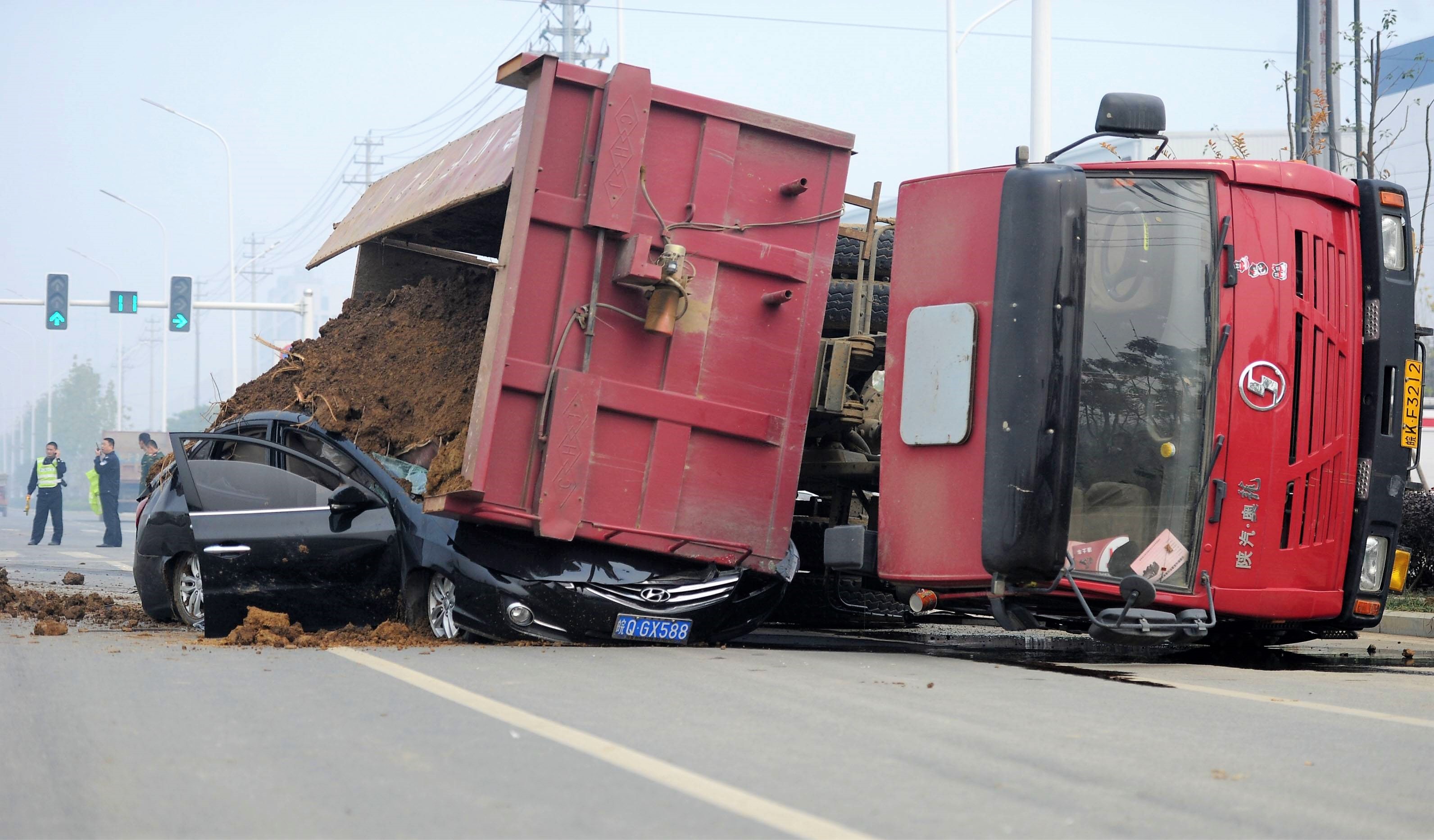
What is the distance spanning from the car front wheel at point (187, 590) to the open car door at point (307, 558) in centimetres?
104

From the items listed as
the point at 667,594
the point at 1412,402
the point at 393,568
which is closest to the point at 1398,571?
the point at 1412,402

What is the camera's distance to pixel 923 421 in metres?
7.51

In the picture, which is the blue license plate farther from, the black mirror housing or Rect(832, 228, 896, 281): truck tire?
the black mirror housing

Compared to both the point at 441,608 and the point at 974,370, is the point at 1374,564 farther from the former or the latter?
the point at 441,608

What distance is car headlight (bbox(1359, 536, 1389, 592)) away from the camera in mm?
7648

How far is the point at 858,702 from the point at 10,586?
25.8 ft

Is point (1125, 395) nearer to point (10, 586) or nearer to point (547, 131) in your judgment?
point (547, 131)

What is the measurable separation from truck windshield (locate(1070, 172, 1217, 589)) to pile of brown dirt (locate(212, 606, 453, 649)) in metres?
3.54

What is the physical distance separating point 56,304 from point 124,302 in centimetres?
186

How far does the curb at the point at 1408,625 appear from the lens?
10.7 m

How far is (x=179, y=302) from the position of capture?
33.4m

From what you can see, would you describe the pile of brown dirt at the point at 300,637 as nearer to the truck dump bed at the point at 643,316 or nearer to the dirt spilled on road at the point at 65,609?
the truck dump bed at the point at 643,316

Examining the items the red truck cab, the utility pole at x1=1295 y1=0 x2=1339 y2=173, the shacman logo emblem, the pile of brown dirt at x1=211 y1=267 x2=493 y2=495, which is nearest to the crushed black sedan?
the pile of brown dirt at x1=211 y1=267 x2=493 y2=495

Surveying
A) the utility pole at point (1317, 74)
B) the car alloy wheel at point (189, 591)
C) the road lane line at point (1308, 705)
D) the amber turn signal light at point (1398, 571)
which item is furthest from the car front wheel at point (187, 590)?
the utility pole at point (1317, 74)
